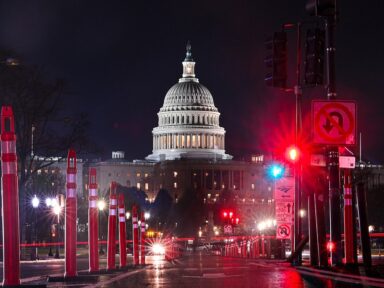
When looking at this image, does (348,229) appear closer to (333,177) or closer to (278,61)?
(333,177)

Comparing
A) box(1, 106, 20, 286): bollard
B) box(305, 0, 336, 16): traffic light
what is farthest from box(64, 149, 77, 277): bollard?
box(305, 0, 336, 16): traffic light

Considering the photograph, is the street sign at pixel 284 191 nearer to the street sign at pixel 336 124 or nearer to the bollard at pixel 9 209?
the street sign at pixel 336 124

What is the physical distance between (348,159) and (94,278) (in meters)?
7.28

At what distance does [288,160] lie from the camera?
29828 mm

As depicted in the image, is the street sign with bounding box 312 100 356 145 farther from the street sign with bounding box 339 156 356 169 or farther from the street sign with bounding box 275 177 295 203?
the street sign with bounding box 275 177 295 203

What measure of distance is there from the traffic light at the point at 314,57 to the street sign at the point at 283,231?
7.39 m

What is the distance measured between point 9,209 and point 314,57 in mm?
10965

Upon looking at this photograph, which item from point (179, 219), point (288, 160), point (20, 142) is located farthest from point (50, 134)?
point (179, 219)

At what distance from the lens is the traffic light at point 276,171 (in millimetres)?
29302

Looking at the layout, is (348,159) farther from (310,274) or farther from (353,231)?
(310,274)

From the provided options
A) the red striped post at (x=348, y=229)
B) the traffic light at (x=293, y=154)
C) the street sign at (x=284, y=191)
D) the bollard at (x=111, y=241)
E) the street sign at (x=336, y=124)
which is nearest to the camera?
the red striped post at (x=348, y=229)

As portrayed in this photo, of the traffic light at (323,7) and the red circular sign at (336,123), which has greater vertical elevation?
the traffic light at (323,7)

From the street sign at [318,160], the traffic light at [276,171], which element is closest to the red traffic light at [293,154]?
the traffic light at [276,171]

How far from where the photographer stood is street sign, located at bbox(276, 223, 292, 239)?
2786 cm
